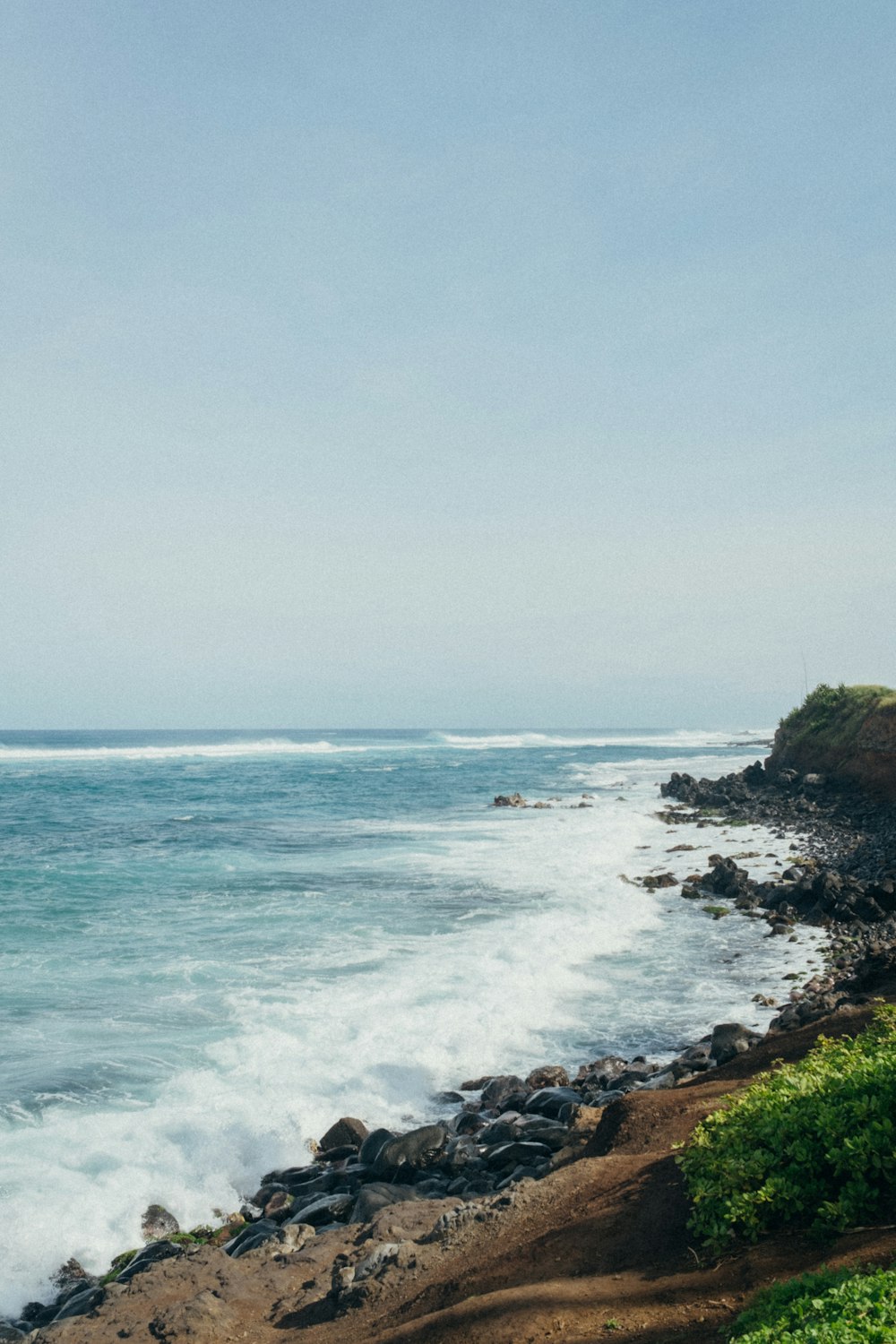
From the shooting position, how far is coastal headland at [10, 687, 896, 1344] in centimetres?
508

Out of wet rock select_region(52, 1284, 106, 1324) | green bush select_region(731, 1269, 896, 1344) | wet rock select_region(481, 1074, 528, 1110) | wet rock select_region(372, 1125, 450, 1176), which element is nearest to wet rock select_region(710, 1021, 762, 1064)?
wet rock select_region(481, 1074, 528, 1110)

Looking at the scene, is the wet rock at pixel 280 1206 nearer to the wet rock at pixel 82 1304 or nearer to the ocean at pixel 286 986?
the ocean at pixel 286 986

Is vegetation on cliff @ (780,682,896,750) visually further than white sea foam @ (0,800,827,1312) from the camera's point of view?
Yes

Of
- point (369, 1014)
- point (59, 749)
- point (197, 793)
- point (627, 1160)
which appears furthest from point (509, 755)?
point (627, 1160)

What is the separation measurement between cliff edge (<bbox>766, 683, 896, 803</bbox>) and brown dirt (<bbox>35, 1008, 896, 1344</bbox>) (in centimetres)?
3003

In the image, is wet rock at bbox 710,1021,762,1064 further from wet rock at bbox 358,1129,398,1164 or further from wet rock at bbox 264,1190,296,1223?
wet rock at bbox 264,1190,296,1223

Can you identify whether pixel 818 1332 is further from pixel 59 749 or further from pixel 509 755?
pixel 59 749

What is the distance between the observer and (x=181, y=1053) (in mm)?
12523

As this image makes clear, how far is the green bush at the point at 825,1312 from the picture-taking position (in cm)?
357

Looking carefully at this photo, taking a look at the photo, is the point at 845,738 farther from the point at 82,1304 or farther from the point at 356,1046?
the point at 82,1304

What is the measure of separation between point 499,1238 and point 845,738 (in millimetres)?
37923

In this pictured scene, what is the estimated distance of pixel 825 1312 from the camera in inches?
150

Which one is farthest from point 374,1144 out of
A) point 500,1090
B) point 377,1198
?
point 500,1090

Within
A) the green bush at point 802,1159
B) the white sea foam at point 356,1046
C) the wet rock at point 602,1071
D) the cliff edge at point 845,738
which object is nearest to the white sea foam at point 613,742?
the cliff edge at point 845,738
